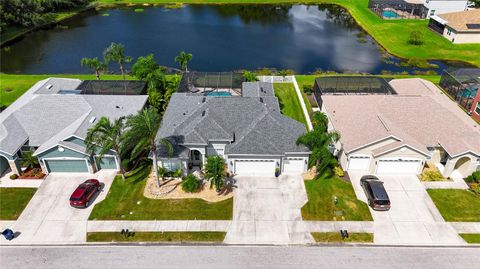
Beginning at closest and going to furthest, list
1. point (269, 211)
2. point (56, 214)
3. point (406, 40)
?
point (56, 214) < point (269, 211) < point (406, 40)

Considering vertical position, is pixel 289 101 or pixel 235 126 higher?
pixel 235 126

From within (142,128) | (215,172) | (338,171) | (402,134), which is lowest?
(338,171)

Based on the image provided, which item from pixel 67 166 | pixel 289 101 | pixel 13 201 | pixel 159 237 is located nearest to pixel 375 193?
pixel 159 237

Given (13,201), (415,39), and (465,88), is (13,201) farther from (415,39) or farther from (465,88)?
(415,39)

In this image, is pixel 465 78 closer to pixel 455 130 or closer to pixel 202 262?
pixel 455 130

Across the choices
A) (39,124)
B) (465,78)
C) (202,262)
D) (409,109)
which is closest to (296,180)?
(202,262)

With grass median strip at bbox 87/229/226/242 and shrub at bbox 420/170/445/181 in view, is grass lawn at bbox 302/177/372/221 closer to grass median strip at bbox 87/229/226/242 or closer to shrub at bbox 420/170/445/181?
shrub at bbox 420/170/445/181

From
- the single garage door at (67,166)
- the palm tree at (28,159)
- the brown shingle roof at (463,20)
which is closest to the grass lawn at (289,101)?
the single garage door at (67,166)
